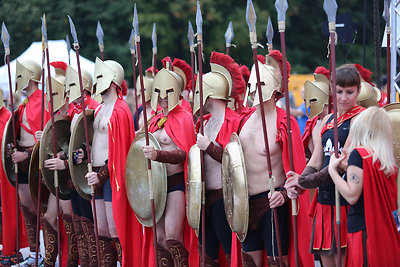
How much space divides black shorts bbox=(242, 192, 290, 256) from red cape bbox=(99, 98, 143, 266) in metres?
1.50

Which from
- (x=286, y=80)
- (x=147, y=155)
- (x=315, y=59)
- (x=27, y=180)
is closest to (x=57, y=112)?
(x=27, y=180)

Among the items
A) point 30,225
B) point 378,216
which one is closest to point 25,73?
point 30,225

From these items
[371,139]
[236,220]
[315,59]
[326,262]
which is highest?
[315,59]

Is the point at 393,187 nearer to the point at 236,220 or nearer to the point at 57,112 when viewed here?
the point at 236,220

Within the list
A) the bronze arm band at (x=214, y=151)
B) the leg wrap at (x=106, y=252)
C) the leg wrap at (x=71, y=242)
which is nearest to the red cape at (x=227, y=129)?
the bronze arm band at (x=214, y=151)

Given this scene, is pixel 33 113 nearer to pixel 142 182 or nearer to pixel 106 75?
pixel 106 75

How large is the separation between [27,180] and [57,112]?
3.50 ft

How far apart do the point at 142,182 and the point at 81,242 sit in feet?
3.67

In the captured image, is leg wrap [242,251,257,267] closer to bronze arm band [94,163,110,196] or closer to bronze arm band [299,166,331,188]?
bronze arm band [299,166,331,188]

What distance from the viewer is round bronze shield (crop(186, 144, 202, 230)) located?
5363 millimetres

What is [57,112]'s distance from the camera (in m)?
6.96

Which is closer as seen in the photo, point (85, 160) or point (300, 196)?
point (300, 196)

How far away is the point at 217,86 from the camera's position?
551 cm

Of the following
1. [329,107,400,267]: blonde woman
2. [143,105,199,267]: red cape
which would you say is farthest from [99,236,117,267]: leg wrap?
[329,107,400,267]: blonde woman
